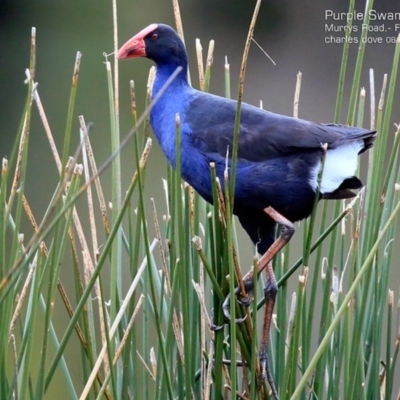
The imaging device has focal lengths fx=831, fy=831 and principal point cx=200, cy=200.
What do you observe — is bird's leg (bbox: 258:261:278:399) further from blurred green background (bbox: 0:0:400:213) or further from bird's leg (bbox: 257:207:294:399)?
blurred green background (bbox: 0:0:400:213)

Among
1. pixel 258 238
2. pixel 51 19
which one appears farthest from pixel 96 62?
pixel 258 238

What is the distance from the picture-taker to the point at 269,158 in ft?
4.41

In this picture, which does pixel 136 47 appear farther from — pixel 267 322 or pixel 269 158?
pixel 267 322

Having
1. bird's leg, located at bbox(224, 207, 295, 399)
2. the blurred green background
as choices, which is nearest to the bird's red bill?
bird's leg, located at bbox(224, 207, 295, 399)

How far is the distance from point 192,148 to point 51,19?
11.4 ft

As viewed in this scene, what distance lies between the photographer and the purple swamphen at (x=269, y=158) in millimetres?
1299

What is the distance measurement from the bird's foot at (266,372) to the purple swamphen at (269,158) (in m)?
0.07

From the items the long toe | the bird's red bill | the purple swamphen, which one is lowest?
the long toe

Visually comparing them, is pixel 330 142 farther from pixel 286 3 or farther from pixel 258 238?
pixel 286 3

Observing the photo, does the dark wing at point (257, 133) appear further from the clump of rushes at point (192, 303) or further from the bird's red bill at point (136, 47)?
the bird's red bill at point (136, 47)

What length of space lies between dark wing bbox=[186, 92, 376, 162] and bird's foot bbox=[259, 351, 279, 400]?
1.06 ft

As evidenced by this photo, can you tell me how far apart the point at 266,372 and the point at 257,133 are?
0.38 meters

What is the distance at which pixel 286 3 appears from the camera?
171 inches

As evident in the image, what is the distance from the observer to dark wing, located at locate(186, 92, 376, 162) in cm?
131
